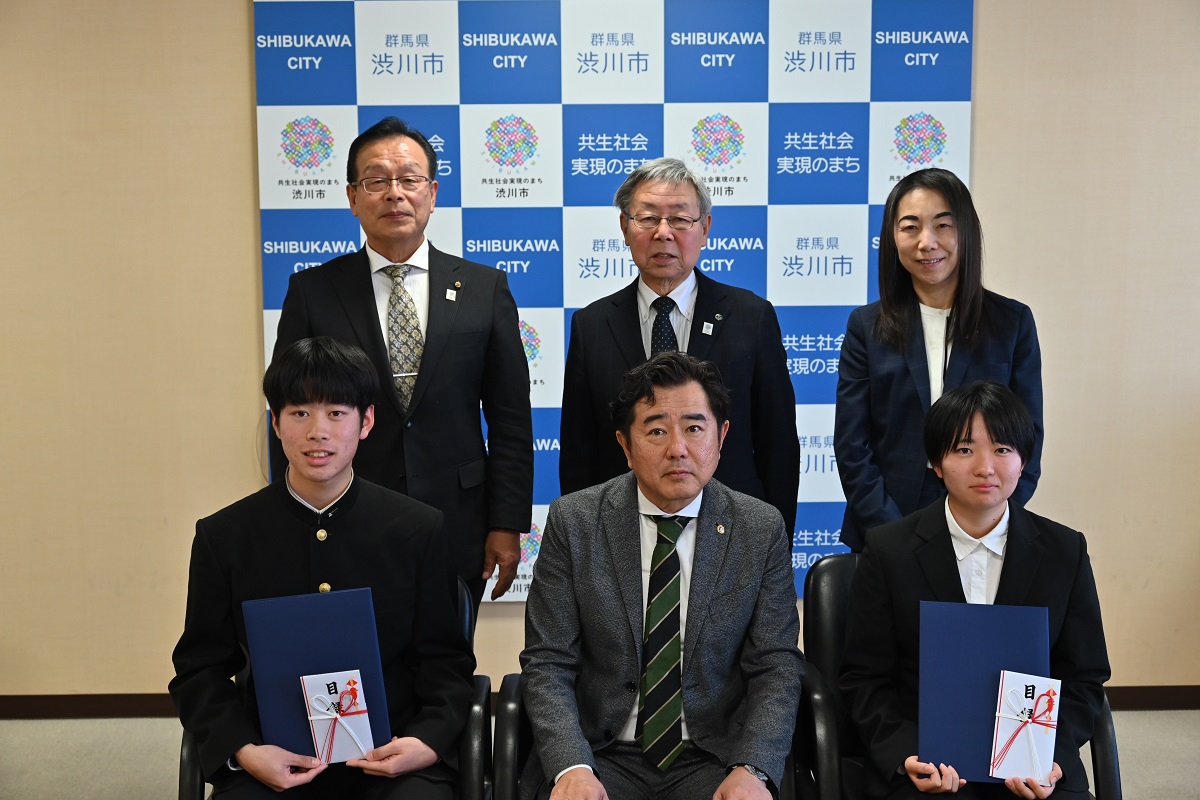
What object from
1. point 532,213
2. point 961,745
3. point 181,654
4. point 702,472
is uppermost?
point 532,213

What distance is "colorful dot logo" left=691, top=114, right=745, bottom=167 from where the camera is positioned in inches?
151

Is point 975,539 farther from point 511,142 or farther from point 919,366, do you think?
point 511,142

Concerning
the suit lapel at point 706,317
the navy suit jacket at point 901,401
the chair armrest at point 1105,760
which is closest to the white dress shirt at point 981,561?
the chair armrest at point 1105,760

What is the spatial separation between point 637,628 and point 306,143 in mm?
2527

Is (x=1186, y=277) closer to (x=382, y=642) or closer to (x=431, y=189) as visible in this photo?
(x=431, y=189)

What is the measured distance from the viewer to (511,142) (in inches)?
151

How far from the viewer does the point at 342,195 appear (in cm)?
384

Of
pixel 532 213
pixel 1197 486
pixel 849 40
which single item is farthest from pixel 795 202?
pixel 1197 486

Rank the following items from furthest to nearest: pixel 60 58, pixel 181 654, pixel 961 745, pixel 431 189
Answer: pixel 60 58 → pixel 431 189 → pixel 181 654 → pixel 961 745

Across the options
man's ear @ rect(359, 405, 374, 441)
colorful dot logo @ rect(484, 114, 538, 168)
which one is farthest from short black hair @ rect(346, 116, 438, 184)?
colorful dot logo @ rect(484, 114, 538, 168)

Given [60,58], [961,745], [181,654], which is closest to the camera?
[961,745]

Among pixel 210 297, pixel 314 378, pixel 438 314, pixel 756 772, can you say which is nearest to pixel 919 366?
pixel 756 772

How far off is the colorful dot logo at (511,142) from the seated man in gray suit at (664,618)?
6.22 feet

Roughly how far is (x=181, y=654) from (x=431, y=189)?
4.35 ft
